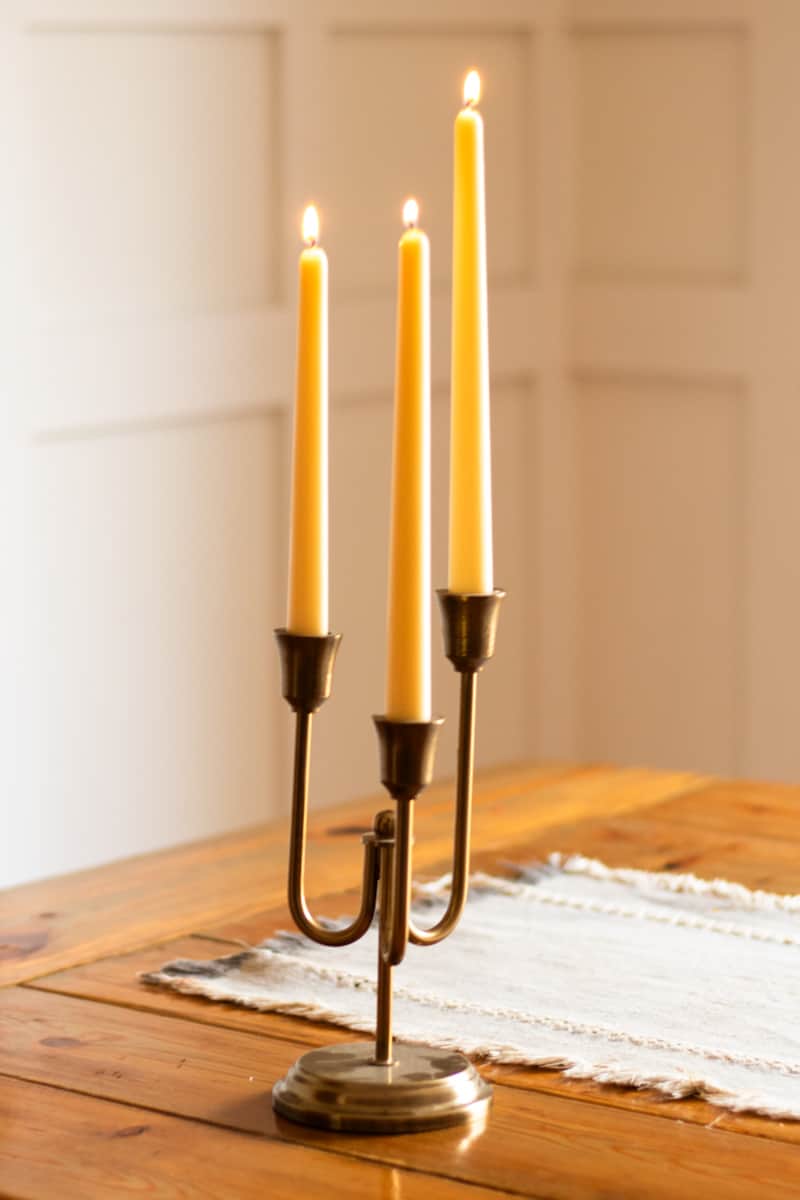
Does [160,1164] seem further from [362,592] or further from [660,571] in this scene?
[660,571]

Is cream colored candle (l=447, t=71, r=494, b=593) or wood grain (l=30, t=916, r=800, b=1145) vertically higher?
cream colored candle (l=447, t=71, r=494, b=593)

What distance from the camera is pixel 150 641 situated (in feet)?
9.29

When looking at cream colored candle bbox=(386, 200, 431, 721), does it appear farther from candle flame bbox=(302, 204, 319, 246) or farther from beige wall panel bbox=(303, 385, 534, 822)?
beige wall panel bbox=(303, 385, 534, 822)

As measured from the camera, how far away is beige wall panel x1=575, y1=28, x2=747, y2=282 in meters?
3.32

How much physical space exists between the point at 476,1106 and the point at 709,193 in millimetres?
2702

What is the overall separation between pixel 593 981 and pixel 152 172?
1948 mm

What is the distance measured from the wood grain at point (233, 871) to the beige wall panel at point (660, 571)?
1755 millimetres

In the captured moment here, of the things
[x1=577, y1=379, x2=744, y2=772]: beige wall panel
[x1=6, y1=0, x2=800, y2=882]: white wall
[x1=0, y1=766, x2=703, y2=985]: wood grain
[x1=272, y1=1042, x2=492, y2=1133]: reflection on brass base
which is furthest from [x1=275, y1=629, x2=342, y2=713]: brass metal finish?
[x1=577, y1=379, x2=744, y2=772]: beige wall panel

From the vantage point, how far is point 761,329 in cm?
328

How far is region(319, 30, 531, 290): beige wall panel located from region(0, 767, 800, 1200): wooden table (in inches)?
70.9

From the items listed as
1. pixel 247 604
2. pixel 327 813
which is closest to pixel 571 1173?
pixel 327 813

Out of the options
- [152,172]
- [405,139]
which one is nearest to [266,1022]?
[152,172]

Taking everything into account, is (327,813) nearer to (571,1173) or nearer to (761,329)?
(571,1173)

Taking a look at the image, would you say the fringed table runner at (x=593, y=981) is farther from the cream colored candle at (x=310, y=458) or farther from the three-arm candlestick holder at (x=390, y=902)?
the cream colored candle at (x=310, y=458)
